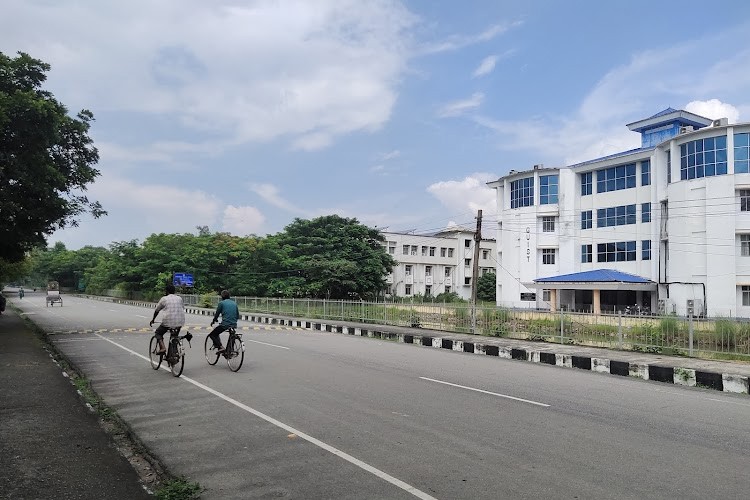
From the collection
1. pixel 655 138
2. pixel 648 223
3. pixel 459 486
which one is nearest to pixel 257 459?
pixel 459 486

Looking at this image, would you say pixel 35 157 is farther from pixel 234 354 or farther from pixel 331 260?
pixel 331 260

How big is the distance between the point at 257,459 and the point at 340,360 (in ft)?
24.6

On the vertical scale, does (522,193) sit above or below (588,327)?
above

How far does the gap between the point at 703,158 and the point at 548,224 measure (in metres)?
14.3

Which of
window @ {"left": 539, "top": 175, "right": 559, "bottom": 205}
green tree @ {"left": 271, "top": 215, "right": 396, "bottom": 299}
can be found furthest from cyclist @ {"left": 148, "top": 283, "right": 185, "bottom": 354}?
window @ {"left": 539, "top": 175, "right": 559, "bottom": 205}

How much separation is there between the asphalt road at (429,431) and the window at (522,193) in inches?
1530

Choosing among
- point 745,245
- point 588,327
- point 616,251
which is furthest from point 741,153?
point 588,327

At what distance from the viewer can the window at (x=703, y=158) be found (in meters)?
34.4

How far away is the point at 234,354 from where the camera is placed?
35.2 ft

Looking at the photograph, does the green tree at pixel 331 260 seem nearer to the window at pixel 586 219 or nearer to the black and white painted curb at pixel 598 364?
the window at pixel 586 219

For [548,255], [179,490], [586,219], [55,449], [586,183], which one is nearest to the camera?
[179,490]

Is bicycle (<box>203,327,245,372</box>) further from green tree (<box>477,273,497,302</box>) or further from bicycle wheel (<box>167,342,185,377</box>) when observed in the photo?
green tree (<box>477,273,497,302</box>)

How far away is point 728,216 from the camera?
111 feet

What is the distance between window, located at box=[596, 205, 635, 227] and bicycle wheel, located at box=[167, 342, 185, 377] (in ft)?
132
